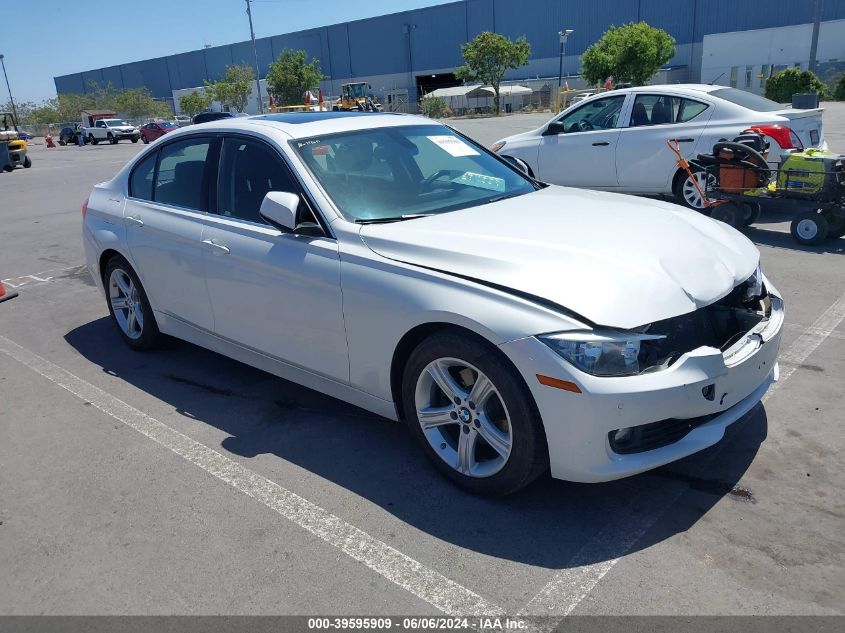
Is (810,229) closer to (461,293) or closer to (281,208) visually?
(461,293)

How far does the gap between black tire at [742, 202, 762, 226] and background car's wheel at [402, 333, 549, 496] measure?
6387mm

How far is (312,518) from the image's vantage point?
335 centimetres

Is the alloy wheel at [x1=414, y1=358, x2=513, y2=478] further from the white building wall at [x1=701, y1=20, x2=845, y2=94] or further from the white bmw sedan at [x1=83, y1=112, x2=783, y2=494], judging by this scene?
the white building wall at [x1=701, y1=20, x2=845, y2=94]

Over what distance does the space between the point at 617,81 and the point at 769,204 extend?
46754 mm

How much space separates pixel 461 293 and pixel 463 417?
59 centimetres

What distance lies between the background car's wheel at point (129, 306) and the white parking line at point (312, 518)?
1.98 ft

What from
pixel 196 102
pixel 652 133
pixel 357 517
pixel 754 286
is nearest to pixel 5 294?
pixel 357 517

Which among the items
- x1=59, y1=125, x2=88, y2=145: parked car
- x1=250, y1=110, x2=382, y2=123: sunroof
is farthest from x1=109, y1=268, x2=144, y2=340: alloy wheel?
x1=59, y1=125, x2=88, y2=145: parked car

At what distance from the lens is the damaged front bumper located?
114 inches

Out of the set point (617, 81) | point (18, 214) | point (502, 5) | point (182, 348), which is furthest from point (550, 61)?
point (182, 348)

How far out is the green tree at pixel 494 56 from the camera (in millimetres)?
58162

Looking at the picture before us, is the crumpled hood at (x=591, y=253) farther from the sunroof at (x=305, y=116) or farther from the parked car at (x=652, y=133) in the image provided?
the parked car at (x=652, y=133)

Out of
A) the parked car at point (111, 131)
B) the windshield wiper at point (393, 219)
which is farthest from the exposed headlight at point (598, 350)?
the parked car at point (111, 131)

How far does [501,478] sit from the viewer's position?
3.25 meters
